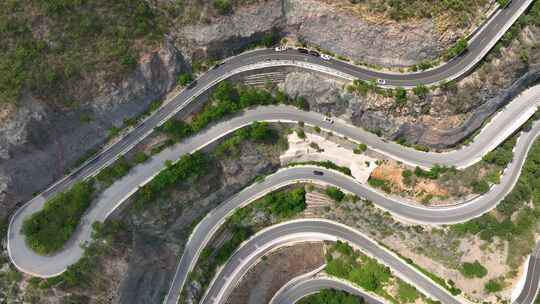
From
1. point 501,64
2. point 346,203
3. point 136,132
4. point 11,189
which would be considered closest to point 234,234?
point 346,203

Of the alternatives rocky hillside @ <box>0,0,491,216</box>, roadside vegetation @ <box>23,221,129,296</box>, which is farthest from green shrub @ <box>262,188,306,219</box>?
rocky hillside @ <box>0,0,491,216</box>

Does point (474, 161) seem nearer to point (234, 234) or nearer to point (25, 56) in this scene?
point (234, 234)

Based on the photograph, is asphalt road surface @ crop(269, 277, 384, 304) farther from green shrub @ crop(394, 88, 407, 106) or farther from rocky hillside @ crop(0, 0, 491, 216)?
rocky hillside @ crop(0, 0, 491, 216)

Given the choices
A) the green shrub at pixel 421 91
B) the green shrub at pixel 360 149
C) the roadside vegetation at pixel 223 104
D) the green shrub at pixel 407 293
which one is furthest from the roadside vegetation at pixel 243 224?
the green shrub at pixel 421 91

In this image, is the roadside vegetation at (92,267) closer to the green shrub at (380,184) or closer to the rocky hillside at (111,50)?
the rocky hillside at (111,50)

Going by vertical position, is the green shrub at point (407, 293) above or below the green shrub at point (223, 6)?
below

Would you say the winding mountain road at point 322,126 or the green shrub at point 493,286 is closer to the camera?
the winding mountain road at point 322,126
